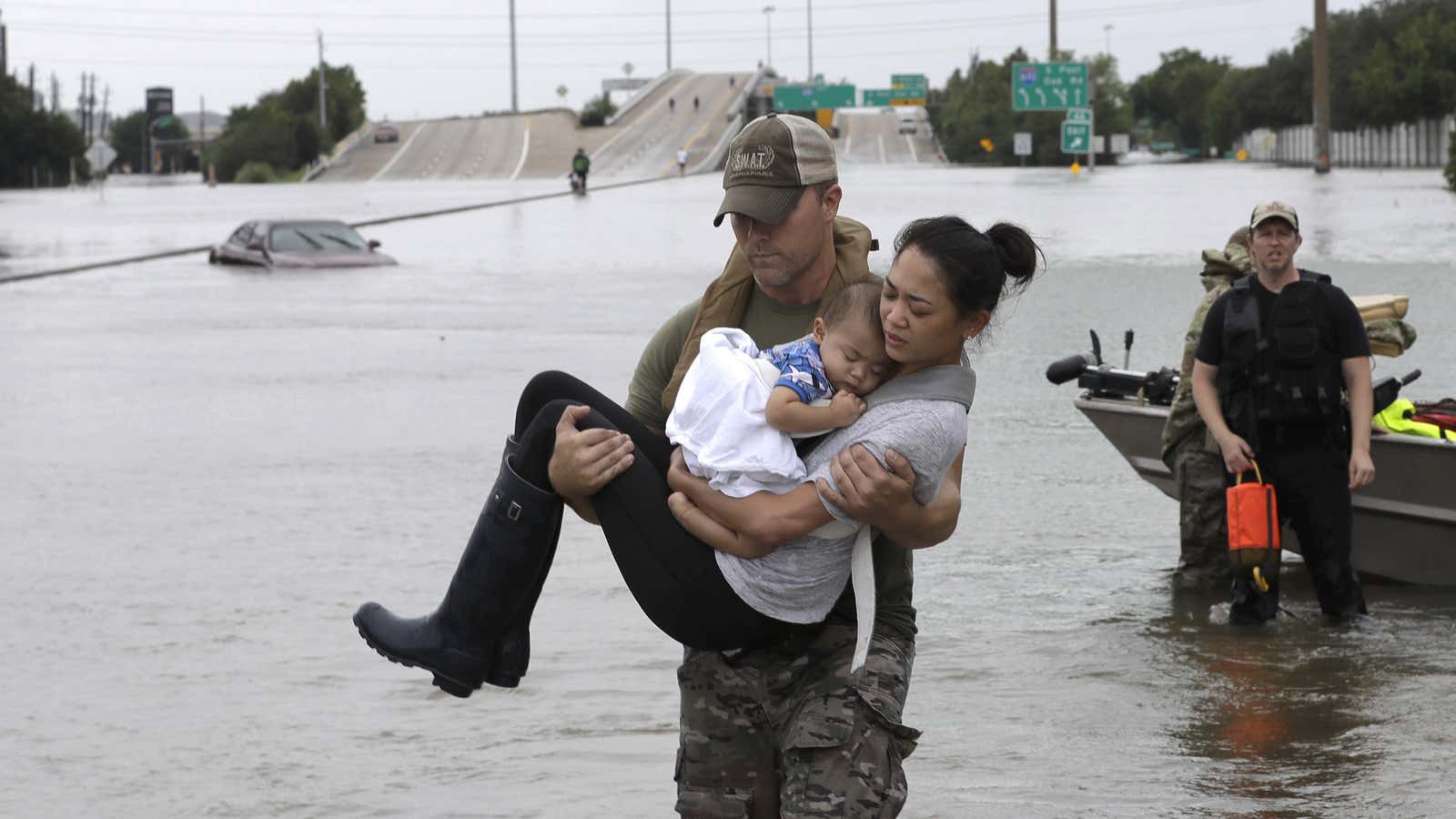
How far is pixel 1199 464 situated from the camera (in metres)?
9.02

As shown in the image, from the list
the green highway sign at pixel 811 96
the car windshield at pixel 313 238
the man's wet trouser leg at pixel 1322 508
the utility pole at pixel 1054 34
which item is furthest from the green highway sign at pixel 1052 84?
the man's wet trouser leg at pixel 1322 508

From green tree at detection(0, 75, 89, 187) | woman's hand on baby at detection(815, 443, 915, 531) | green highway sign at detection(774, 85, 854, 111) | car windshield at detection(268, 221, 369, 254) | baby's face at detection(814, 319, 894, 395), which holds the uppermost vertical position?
green highway sign at detection(774, 85, 854, 111)

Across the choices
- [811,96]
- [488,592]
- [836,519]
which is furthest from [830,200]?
[811,96]

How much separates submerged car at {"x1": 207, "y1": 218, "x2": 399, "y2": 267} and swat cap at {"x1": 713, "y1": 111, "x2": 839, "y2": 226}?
100 ft

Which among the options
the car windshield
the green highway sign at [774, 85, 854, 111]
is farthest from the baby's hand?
the green highway sign at [774, 85, 854, 111]

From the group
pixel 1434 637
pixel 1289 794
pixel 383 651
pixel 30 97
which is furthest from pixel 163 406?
pixel 30 97

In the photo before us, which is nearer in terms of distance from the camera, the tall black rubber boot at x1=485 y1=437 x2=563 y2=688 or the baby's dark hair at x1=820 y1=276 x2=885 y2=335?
the baby's dark hair at x1=820 y1=276 x2=885 y2=335

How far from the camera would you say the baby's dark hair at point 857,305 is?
3.73 m

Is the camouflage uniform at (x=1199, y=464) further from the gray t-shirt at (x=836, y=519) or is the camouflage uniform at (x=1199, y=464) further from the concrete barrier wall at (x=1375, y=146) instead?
the concrete barrier wall at (x=1375, y=146)

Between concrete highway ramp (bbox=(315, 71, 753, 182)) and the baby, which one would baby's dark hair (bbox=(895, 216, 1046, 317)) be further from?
concrete highway ramp (bbox=(315, 71, 753, 182))

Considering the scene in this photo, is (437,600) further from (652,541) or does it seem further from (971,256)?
(971,256)

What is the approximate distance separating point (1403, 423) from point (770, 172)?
560cm

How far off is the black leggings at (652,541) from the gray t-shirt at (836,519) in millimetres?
48

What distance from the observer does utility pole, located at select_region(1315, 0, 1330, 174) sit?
2835 inches
